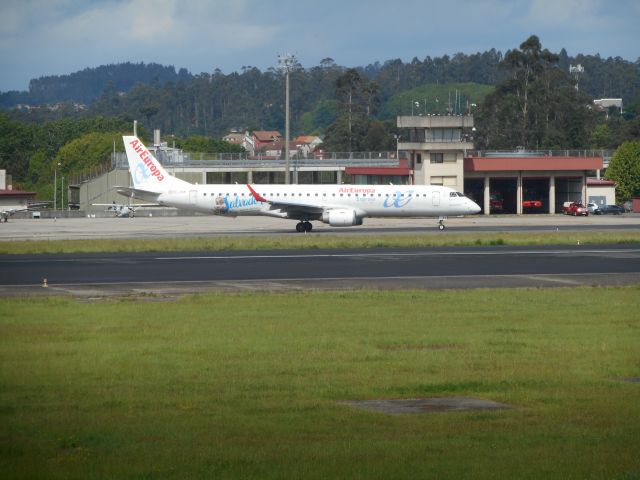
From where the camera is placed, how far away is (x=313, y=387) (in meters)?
18.0

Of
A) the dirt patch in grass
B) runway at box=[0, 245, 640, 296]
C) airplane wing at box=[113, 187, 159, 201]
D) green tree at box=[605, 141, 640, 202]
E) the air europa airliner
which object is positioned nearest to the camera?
the dirt patch in grass

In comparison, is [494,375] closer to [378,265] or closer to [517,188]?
[378,265]

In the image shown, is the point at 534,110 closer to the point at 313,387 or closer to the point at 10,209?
the point at 10,209

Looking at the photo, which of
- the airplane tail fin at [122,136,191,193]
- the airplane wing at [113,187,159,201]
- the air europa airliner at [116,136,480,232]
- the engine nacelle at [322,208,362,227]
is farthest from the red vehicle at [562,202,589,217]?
the airplane wing at [113,187,159,201]

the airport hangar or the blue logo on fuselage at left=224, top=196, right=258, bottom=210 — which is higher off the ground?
the airport hangar

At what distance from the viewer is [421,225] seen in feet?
257

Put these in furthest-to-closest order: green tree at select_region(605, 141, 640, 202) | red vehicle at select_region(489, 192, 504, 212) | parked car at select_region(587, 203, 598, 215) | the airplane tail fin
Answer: green tree at select_region(605, 141, 640, 202) < red vehicle at select_region(489, 192, 504, 212) < parked car at select_region(587, 203, 598, 215) < the airplane tail fin

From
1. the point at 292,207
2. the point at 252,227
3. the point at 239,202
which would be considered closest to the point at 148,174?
the point at 239,202

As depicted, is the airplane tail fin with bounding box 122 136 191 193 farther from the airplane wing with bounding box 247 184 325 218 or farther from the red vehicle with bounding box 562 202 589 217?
the red vehicle with bounding box 562 202 589 217

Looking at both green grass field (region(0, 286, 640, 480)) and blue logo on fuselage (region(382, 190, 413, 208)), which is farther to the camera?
blue logo on fuselage (region(382, 190, 413, 208))

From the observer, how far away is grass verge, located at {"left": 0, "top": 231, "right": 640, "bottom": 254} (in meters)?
54.3

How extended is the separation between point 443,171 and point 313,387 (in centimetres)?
7935

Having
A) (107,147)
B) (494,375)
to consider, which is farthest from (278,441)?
(107,147)

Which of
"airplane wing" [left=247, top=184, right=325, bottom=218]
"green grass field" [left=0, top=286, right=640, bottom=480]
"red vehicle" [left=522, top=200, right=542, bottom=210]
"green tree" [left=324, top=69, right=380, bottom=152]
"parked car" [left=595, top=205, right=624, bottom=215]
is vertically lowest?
"green grass field" [left=0, top=286, right=640, bottom=480]
